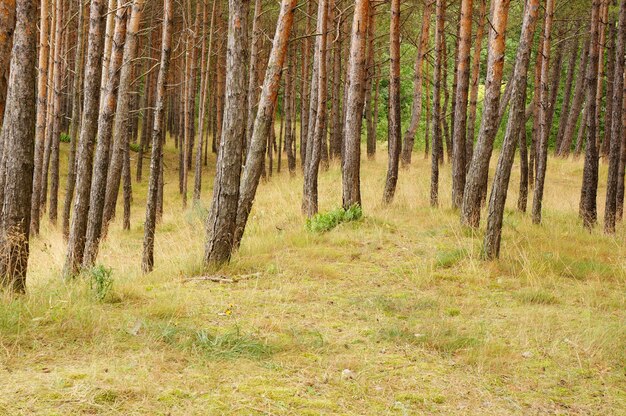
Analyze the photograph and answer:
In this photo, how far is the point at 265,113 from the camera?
8.61m

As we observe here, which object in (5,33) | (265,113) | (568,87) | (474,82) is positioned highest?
(568,87)

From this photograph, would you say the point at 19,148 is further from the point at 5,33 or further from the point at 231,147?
the point at 231,147

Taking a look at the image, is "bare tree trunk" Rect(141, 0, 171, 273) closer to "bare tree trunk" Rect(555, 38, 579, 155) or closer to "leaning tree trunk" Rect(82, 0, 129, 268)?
"leaning tree trunk" Rect(82, 0, 129, 268)

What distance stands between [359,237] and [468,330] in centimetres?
425

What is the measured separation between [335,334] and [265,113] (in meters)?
3.83

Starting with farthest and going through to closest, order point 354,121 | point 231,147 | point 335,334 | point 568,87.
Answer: point 568,87 < point 354,121 < point 231,147 < point 335,334

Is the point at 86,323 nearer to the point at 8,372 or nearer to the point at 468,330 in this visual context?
the point at 8,372

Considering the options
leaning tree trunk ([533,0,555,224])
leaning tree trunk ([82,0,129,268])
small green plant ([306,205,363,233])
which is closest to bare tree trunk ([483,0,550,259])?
small green plant ([306,205,363,233])

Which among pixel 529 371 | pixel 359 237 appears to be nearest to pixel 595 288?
pixel 529 371

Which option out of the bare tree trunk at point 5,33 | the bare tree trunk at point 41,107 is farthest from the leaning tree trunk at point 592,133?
the bare tree trunk at point 41,107

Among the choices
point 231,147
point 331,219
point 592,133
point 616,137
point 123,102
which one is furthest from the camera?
point 123,102

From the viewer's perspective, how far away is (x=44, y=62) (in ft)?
50.8

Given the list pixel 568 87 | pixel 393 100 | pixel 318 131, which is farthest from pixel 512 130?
pixel 568 87

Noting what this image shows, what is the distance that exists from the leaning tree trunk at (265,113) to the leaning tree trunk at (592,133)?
676 centimetres
